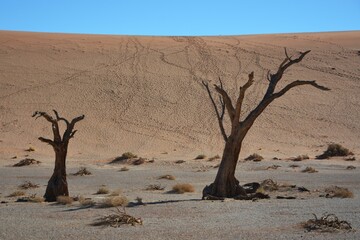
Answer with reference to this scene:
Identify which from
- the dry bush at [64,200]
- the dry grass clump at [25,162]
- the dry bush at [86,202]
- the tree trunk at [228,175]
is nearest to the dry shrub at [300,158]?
the dry grass clump at [25,162]

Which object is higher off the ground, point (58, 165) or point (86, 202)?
point (58, 165)

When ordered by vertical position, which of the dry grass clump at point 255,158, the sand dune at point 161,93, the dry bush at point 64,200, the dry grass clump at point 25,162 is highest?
the sand dune at point 161,93

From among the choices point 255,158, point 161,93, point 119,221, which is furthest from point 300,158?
point 119,221

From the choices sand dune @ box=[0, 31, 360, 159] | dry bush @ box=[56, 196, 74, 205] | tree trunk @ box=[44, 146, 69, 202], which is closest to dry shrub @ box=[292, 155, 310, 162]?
sand dune @ box=[0, 31, 360, 159]

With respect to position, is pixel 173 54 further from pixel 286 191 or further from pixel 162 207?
pixel 162 207

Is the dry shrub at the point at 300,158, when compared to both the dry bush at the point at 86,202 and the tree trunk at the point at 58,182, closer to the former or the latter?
the tree trunk at the point at 58,182

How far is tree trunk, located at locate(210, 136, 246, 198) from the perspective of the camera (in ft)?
48.6

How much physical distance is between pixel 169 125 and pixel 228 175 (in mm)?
23810

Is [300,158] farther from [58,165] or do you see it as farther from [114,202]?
[114,202]

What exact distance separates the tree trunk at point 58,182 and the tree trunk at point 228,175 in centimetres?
374

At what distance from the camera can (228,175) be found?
14.9m

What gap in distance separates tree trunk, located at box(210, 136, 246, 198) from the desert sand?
2.72ft

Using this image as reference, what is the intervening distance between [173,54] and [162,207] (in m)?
42.3

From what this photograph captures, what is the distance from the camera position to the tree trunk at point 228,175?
14.8 meters
